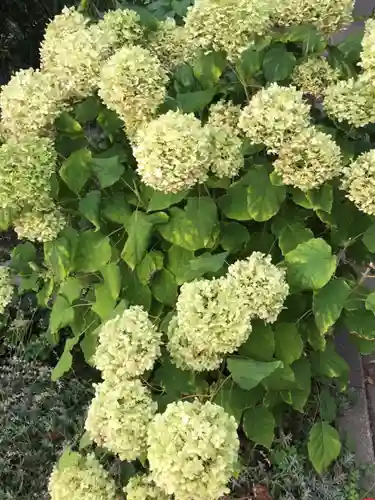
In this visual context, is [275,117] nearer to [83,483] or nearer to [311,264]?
[311,264]

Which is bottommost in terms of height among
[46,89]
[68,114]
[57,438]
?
[57,438]

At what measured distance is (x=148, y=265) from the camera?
1685 mm

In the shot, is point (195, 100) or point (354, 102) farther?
point (195, 100)

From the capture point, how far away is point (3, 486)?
6.59 ft

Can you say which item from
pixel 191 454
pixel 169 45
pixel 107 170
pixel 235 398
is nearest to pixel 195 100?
pixel 169 45

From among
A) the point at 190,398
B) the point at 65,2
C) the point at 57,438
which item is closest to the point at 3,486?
the point at 57,438

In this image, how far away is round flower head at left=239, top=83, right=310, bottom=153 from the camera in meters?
1.41

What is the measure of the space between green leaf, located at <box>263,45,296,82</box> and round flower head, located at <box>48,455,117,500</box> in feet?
3.45

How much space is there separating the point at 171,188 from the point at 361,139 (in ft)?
2.33

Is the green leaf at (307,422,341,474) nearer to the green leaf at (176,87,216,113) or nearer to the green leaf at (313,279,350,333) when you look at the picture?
the green leaf at (313,279,350,333)

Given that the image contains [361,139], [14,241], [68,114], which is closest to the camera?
[68,114]

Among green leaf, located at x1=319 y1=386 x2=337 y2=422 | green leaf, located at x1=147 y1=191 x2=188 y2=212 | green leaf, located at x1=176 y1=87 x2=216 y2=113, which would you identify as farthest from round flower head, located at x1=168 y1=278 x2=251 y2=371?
green leaf, located at x1=319 y1=386 x2=337 y2=422

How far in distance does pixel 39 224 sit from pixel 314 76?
2.59ft

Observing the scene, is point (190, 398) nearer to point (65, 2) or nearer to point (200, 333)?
point (200, 333)
